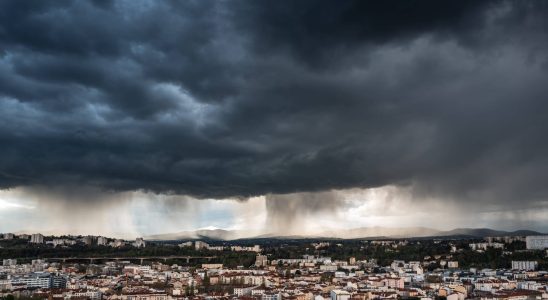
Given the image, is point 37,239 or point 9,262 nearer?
point 9,262

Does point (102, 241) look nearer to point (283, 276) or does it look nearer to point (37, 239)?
point (37, 239)

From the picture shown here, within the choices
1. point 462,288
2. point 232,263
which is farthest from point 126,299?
point 232,263

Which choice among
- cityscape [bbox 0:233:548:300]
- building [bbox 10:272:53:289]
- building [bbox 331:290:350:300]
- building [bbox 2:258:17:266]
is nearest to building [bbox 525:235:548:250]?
cityscape [bbox 0:233:548:300]

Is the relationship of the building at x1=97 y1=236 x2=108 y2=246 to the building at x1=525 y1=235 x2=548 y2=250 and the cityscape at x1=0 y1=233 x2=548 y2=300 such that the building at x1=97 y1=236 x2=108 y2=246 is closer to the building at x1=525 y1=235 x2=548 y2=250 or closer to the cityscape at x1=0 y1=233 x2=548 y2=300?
the cityscape at x1=0 y1=233 x2=548 y2=300

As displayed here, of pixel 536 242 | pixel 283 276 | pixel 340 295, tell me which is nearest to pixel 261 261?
pixel 283 276

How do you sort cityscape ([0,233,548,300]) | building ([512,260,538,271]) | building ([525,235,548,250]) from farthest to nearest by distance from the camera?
building ([525,235,548,250])
building ([512,260,538,271])
cityscape ([0,233,548,300])

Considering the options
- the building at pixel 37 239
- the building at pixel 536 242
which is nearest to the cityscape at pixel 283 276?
the building at pixel 536 242

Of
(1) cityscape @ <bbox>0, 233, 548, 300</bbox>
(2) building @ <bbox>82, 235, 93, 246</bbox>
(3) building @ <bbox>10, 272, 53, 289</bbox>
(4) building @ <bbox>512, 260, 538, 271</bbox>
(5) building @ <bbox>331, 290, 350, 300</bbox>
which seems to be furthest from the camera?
(2) building @ <bbox>82, 235, 93, 246</bbox>

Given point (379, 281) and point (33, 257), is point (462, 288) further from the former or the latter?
point (33, 257)

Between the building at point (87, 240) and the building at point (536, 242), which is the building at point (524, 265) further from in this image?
the building at point (87, 240)
